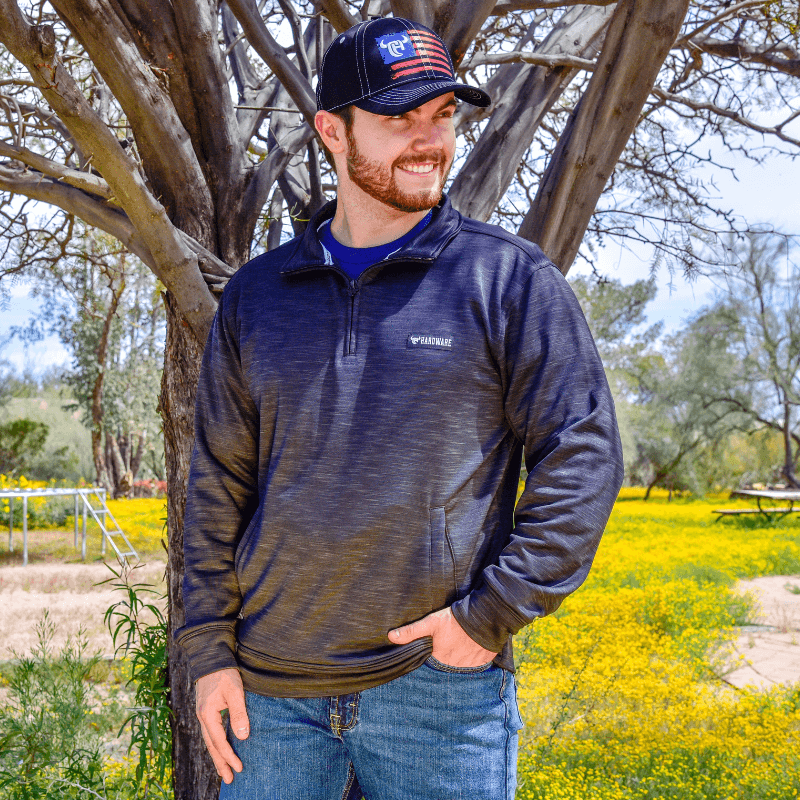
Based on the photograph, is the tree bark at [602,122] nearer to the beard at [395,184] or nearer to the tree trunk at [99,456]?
the beard at [395,184]

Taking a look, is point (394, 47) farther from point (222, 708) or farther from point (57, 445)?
point (57, 445)

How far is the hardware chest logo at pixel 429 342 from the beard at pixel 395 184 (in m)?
0.30

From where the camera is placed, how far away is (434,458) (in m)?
1.46

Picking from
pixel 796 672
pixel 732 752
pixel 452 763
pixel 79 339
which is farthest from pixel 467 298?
pixel 79 339

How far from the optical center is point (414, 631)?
1431mm

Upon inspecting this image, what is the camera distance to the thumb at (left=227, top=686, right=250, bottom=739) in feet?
5.14

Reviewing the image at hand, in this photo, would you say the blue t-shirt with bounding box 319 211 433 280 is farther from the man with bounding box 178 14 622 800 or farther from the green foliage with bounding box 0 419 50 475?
the green foliage with bounding box 0 419 50 475

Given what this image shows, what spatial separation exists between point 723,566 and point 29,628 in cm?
828

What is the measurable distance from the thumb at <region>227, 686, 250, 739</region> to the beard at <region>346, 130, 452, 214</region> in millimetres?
1036

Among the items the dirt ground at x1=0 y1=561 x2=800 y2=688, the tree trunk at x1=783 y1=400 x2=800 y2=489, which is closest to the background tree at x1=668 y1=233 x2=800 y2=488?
the tree trunk at x1=783 y1=400 x2=800 y2=489

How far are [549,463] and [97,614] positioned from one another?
8.30 m

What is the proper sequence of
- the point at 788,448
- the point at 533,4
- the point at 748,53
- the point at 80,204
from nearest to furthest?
the point at 80,204 → the point at 533,4 → the point at 748,53 → the point at 788,448

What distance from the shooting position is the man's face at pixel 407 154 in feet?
5.28

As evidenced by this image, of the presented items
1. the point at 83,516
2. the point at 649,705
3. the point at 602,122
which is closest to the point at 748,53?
the point at 602,122
